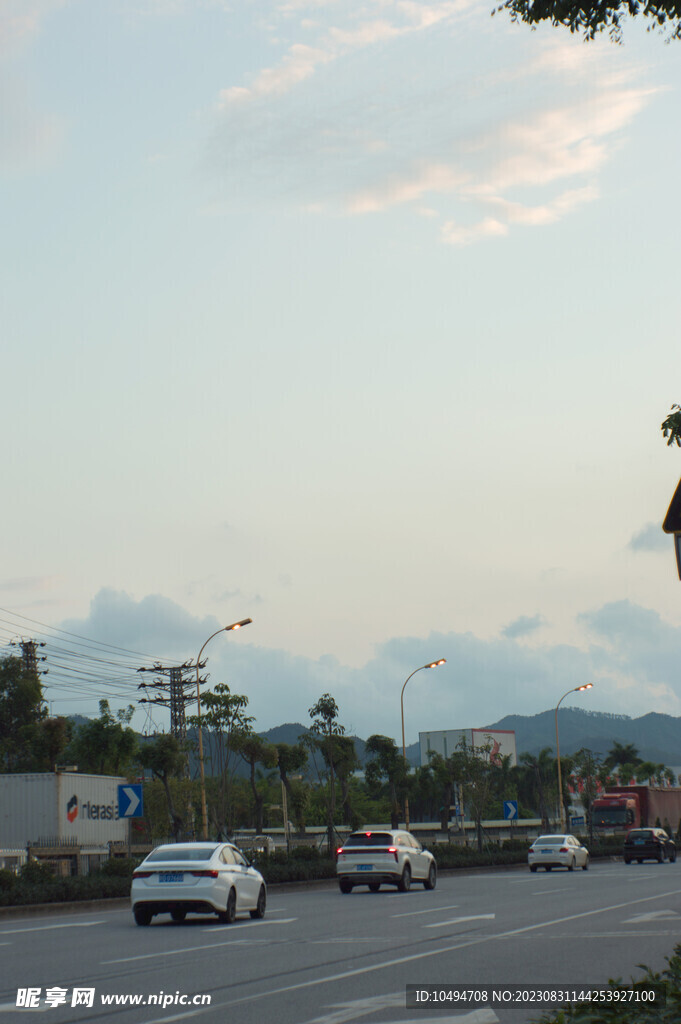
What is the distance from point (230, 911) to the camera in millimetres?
20328

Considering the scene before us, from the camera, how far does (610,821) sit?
67.4 m

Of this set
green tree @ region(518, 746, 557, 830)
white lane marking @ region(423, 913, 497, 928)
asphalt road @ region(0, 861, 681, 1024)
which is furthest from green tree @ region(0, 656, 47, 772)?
white lane marking @ region(423, 913, 497, 928)

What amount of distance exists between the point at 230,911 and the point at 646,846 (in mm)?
35689

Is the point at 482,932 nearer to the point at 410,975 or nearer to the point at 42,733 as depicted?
the point at 410,975

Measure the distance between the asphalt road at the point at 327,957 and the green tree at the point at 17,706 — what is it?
69.6 meters

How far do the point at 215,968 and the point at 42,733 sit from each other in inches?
2939

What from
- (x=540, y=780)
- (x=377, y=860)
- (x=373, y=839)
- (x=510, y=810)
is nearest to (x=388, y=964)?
(x=377, y=860)

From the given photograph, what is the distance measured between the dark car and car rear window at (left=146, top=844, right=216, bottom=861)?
35439 millimetres

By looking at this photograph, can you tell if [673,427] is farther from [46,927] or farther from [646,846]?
[646,846]

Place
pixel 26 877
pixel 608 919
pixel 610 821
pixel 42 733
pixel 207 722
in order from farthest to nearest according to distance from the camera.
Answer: pixel 42 733, pixel 610 821, pixel 207 722, pixel 26 877, pixel 608 919

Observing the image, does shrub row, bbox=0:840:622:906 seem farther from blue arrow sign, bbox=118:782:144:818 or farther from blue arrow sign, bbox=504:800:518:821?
blue arrow sign, bbox=504:800:518:821

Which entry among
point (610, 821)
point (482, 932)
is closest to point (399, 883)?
point (482, 932)

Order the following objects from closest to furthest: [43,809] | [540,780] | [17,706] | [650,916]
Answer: [650,916] → [43,809] → [540,780] → [17,706]

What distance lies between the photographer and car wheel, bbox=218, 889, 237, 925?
20219mm
